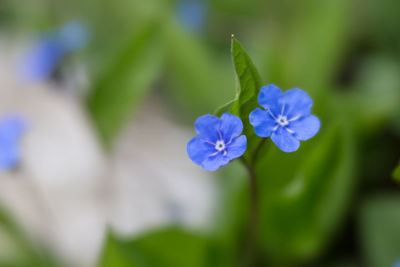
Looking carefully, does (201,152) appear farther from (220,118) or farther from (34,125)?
(34,125)

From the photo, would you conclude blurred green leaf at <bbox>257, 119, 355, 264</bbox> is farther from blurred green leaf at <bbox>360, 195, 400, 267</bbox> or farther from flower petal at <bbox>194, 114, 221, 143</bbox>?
flower petal at <bbox>194, 114, 221, 143</bbox>

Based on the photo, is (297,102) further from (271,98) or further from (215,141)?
(215,141)

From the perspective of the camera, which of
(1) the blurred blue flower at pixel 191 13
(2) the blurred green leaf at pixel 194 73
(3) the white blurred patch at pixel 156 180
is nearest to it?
(3) the white blurred patch at pixel 156 180

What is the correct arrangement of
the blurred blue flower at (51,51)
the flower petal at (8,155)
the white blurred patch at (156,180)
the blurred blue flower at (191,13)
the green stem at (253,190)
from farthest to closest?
the blurred blue flower at (191,13)
the white blurred patch at (156,180)
the blurred blue flower at (51,51)
the flower petal at (8,155)
the green stem at (253,190)

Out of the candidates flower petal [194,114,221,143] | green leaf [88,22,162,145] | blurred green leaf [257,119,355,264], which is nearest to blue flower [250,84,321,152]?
flower petal [194,114,221,143]

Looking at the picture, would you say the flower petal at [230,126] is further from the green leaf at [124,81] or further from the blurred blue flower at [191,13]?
the blurred blue flower at [191,13]

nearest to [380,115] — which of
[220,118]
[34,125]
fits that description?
[220,118]

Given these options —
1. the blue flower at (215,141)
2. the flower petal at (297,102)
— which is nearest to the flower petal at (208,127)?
the blue flower at (215,141)
